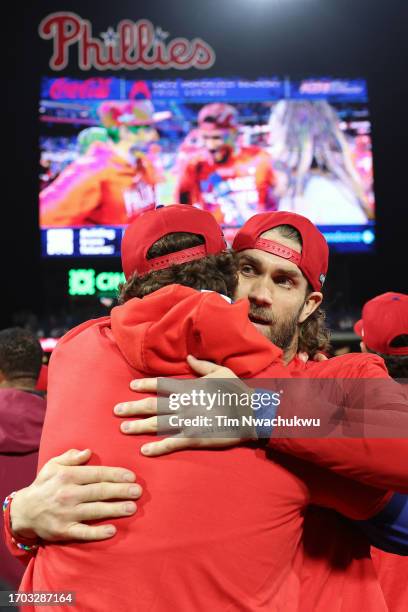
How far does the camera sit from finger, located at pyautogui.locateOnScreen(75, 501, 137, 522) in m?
1.23

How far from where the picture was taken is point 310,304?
2139 mm

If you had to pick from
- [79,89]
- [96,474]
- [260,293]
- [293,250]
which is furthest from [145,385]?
[79,89]

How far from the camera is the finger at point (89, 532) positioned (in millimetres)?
1236

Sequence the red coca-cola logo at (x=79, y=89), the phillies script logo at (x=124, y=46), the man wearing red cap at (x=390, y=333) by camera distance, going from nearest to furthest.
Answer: the man wearing red cap at (x=390, y=333) → the red coca-cola logo at (x=79, y=89) → the phillies script logo at (x=124, y=46)

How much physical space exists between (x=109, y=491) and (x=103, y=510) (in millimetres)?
38

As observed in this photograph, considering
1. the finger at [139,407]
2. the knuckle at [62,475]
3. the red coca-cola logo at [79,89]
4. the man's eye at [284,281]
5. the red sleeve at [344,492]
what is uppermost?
the red coca-cola logo at [79,89]

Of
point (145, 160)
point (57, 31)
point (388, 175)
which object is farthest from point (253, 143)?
point (57, 31)

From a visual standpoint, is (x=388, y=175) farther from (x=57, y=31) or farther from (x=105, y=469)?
(x=105, y=469)

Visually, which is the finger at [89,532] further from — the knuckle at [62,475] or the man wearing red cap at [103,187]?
the man wearing red cap at [103,187]

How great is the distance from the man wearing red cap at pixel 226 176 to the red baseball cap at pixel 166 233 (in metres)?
8.35

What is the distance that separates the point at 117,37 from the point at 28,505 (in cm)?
1060

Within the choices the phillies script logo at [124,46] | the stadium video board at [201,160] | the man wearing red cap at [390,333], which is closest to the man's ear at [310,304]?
the man wearing red cap at [390,333]

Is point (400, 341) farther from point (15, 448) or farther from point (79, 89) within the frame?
point (79, 89)

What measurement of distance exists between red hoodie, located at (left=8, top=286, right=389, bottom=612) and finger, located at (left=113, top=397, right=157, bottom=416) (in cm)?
2
